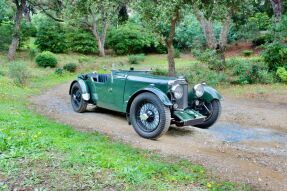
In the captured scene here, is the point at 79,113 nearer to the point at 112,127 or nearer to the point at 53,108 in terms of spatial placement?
the point at 53,108

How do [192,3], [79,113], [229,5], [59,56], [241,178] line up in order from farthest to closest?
[59,56], [229,5], [192,3], [79,113], [241,178]

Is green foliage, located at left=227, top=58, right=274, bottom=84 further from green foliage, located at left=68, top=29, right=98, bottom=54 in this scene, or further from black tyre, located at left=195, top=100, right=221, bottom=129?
green foliage, located at left=68, top=29, right=98, bottom=54

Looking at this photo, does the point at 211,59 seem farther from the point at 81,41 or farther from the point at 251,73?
the point at 81,41

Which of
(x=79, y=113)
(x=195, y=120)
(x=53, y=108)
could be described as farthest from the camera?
(x=53, y=108)

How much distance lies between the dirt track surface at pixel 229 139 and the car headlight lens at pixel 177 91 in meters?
0.80

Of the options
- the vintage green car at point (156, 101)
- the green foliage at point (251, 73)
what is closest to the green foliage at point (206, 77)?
the green foliage at point (251, 73)

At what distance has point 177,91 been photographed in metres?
7.10

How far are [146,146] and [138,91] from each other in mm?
1296

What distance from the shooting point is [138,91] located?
7.21m

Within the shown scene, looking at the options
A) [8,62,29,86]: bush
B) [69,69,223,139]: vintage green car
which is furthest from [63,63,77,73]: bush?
[69,69,223,139]: vintage green car

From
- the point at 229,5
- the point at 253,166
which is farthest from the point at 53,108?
the point at 229,5

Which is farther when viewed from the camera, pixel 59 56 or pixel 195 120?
pixel 59 56

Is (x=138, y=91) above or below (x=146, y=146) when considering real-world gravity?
above

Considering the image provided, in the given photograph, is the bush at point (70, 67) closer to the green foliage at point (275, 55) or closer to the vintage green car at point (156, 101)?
the green foliage at point (275, 55)
